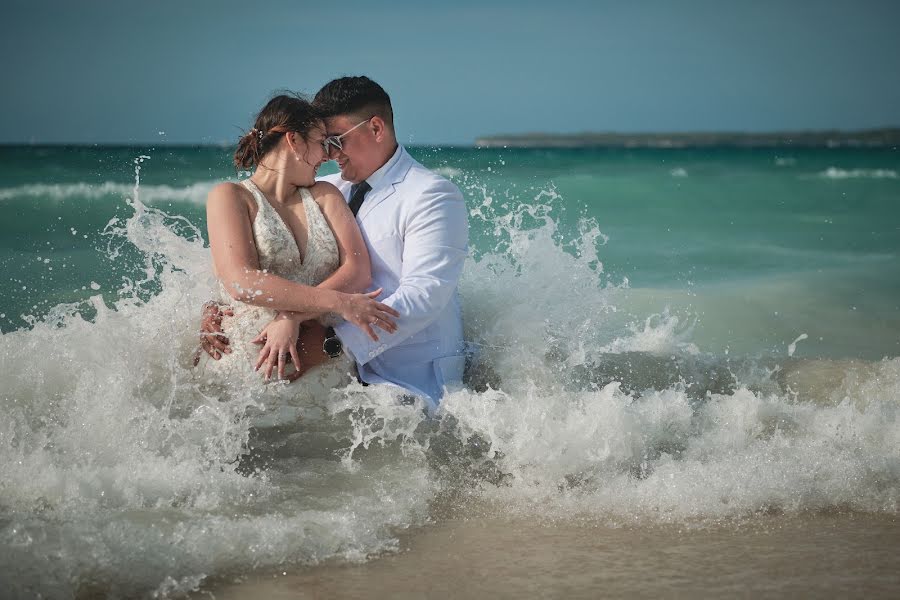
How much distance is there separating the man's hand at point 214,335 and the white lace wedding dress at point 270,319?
3cm

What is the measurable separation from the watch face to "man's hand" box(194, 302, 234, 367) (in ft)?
1.49

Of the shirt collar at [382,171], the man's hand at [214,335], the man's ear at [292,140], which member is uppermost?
the man's ear at [292,140]

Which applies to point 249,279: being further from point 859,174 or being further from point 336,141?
point 859,174

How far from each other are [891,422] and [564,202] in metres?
16.2

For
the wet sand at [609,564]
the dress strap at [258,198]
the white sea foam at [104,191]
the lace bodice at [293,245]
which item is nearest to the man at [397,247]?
the lace bodice at [293,245]

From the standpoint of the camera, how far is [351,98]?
15.5 feet

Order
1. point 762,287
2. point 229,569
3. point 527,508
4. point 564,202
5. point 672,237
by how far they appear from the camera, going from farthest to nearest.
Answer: point 564,202
point 672,237
point 762,287
point 527,508
point 229,569

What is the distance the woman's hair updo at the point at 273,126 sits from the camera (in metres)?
4.30

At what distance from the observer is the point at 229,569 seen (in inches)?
133

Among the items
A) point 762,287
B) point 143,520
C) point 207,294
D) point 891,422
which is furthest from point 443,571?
point 762,287

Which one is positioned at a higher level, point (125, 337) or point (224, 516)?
point (125, 337)

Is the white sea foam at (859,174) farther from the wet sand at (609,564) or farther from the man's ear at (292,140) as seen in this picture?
the man's ear at (292,140)

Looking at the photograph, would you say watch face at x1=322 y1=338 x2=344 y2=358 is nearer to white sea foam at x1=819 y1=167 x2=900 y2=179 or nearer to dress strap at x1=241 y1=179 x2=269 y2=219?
dress strap at x1=241 y1=179 x2=269 y2=219

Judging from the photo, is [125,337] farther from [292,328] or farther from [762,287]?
[762,287]
